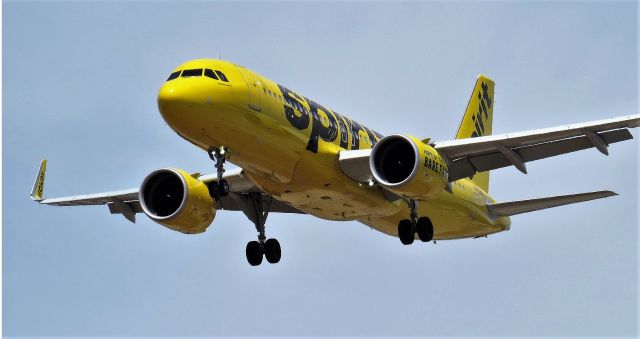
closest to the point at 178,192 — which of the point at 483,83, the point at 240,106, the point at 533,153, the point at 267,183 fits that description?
the point at 267,183

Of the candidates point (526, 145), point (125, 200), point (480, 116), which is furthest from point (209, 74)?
point (480, 116)

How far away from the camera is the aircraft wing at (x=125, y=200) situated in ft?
132

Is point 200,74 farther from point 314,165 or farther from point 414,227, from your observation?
point 414,227

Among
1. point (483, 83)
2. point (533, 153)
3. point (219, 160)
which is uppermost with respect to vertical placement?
point (483, 83)

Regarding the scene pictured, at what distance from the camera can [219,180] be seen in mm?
33750

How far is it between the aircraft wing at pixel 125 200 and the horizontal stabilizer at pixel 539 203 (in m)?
6.91

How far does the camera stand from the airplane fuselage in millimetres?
32844

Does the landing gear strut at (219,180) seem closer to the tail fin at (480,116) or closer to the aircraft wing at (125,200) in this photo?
the aircraft wing at (125,200)

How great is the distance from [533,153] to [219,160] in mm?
9862

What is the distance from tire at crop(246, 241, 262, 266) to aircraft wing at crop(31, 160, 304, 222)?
127 cm

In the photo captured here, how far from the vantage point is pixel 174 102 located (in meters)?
32.4

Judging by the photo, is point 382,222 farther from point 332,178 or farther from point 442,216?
point 332,178

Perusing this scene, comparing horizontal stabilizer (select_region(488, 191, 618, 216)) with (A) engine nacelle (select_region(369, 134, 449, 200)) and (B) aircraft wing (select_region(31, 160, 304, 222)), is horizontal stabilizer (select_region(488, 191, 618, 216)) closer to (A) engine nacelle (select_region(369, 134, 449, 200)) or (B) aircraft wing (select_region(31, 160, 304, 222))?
(A) engine nacelle (select_region(369, 134, 449, 200))

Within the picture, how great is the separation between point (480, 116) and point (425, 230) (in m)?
10.2
